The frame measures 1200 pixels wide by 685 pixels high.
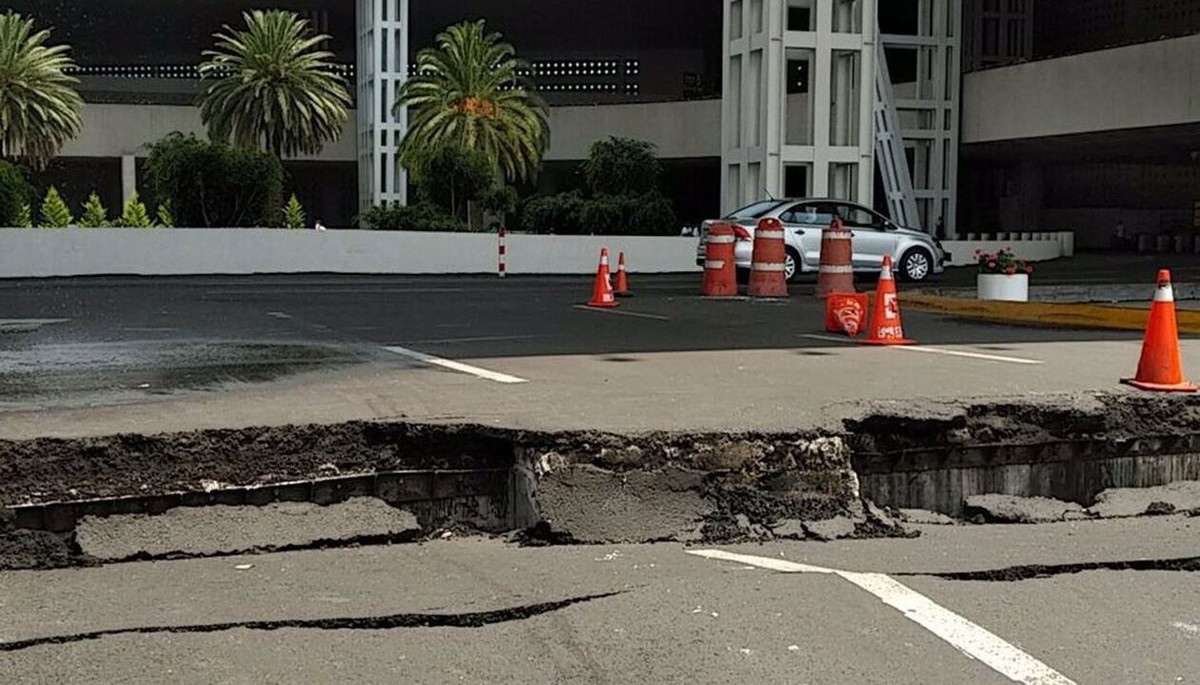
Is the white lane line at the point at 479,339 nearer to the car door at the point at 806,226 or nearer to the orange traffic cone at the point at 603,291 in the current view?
the orange traffic cone at the point at 603,291

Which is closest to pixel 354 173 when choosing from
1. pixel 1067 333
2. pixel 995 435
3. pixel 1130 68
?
pixel 1130 68

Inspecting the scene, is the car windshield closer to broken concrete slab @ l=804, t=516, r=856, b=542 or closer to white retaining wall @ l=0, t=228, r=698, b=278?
white retaining wall @ l=0, t=228, r=698, b=278

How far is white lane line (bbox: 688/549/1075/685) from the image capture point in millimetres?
4457

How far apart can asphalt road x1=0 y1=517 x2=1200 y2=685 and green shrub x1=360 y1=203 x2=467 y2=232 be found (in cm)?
3414

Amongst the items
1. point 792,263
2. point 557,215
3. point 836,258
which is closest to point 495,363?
point 836,258

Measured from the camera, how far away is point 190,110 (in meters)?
53.1

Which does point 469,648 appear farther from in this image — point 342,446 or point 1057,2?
point 1057,2

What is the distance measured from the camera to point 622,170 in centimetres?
4547

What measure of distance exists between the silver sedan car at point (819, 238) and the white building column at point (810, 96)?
781 cm

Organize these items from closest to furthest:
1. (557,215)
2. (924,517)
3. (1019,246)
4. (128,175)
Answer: (924,517)
(1019,246)
(557,215)
(128,175)

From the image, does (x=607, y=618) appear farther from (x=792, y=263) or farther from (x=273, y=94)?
(x=273, y=94)

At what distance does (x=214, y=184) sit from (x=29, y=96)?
58.2ft

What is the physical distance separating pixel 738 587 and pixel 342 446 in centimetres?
252

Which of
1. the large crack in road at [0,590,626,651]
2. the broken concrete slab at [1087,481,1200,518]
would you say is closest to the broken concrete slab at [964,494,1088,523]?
the broken concrete slab at [1087,481,1200,518]
